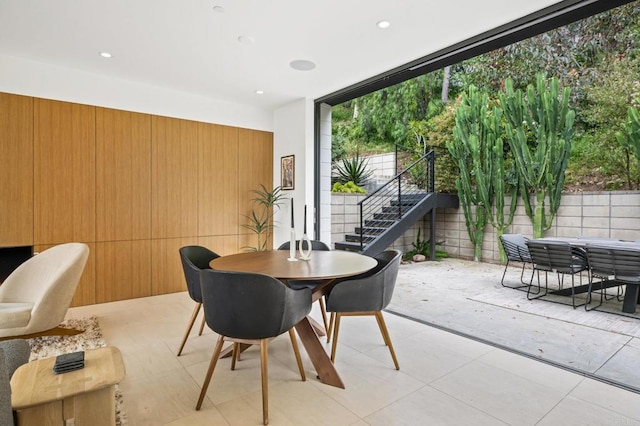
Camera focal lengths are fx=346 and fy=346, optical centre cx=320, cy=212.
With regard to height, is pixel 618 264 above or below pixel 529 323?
above

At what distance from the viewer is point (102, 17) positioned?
2676 millimetres

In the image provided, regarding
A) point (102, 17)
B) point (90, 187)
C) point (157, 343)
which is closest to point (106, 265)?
point (90, 187)

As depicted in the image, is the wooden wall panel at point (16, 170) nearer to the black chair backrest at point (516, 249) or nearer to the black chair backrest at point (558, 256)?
the black chair backrest at point (558, 256)

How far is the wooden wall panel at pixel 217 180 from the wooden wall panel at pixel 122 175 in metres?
0.67

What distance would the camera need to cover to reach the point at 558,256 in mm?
4137

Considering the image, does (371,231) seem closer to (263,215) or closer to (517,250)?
(263,215)

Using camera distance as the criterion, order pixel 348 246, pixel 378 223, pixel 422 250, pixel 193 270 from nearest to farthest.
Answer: pixel 193 270
pixel 348 246
pixel 378 223
pixel 422 250

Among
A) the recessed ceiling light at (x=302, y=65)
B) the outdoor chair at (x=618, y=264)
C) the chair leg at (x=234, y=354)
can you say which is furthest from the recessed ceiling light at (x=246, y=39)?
the outdoor chair at (x=618, y=264)

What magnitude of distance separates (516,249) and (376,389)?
12.3 feet

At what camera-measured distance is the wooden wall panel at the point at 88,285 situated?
3.88 meters

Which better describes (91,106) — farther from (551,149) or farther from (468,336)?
(551,149)

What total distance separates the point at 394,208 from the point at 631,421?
5359 mm

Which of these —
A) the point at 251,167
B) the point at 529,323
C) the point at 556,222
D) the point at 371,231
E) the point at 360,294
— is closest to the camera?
the point at 360,294

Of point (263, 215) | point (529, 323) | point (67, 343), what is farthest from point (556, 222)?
point (67, 343)
